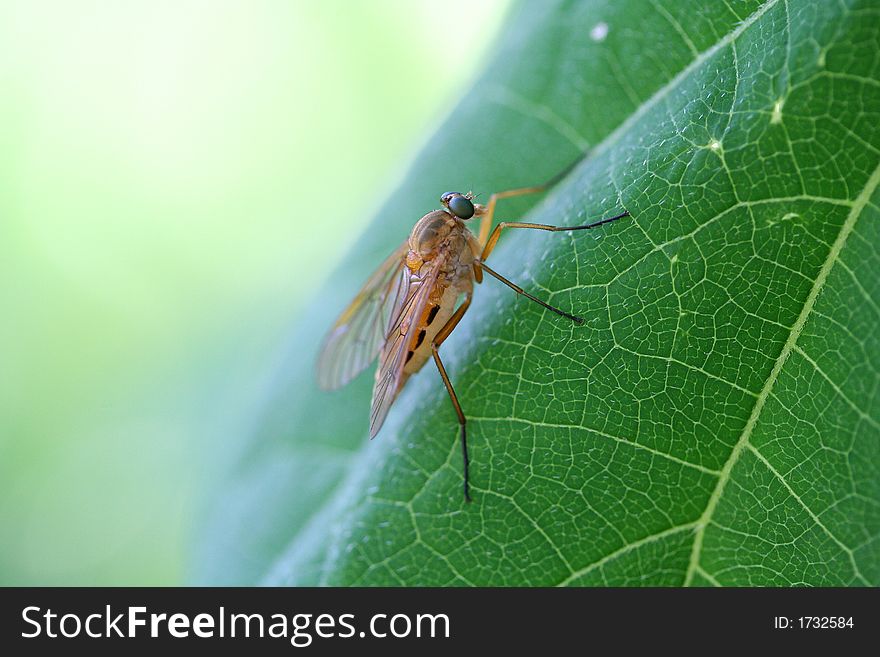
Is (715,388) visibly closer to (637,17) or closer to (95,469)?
(637,17)

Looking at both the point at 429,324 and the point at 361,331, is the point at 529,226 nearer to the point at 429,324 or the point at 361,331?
the point at 429,324

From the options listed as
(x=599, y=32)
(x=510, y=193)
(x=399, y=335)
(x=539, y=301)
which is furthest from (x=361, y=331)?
(x=599, y=32)

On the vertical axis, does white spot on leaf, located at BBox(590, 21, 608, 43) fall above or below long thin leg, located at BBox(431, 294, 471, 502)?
above

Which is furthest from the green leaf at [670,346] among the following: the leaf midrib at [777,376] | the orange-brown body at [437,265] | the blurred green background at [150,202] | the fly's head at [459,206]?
the blurred green background at [150,202]

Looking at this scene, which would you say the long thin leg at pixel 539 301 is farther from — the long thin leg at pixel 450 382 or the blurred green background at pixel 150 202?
the blurred green background at pixel 150 202

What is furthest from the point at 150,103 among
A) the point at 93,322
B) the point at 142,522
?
the point at 142,522

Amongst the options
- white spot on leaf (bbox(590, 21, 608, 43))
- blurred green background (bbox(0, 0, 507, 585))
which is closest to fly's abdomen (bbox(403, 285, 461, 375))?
white spot on leaf (bbox(590, 21, 608, 43))

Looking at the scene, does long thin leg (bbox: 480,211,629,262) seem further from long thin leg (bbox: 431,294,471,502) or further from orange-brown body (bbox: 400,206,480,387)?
long thin leg (bbox: 431,294,471,502)
